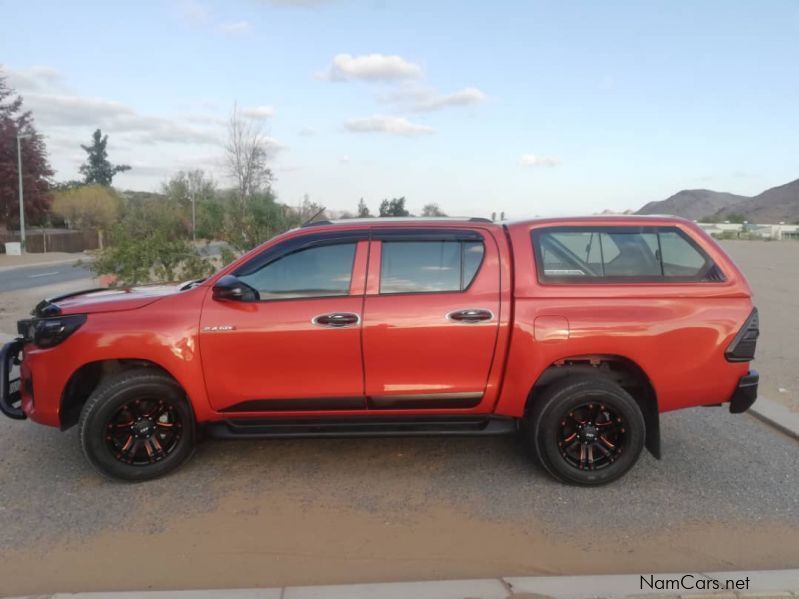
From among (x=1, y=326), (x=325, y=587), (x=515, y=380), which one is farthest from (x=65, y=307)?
(x=1, y=326)

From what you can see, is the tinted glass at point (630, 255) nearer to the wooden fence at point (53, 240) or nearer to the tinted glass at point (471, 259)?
the tinted glass at point (471, 259)

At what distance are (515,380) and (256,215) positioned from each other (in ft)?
28.8

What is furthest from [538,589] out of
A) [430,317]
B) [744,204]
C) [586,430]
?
[744,204]

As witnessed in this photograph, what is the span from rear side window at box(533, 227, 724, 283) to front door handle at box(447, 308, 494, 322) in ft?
1.57

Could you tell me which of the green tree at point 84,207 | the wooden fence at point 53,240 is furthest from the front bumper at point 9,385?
the green tree at point 84,207

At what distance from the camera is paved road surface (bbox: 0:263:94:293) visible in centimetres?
2104

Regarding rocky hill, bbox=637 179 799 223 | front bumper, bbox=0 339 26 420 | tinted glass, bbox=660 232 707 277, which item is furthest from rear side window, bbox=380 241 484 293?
rocky hill, bbox=637 179 799 223

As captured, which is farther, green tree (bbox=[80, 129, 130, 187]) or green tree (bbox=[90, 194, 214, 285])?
green tree (bbox=[80, 129, 130, 187])

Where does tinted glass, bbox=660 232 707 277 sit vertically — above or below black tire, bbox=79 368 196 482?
above

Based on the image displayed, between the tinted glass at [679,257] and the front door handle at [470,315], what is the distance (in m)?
1.32

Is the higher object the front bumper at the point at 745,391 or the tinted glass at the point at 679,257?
the tinted glass at the point at 679,257

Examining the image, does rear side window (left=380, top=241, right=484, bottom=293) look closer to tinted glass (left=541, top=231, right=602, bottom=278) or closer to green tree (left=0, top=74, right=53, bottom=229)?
tinted glass (left=541, top=231, right=602, bottom=278)

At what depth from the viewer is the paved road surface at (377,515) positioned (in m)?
3.47

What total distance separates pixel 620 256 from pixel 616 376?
0.85 metres
